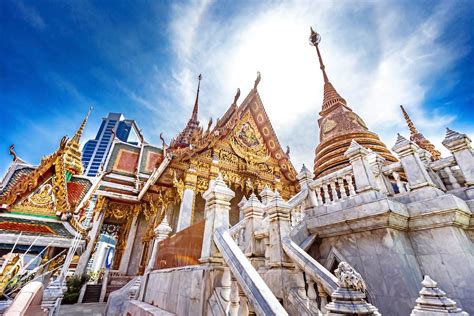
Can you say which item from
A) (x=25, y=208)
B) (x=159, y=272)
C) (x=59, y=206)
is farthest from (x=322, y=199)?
(x=25, y=208)

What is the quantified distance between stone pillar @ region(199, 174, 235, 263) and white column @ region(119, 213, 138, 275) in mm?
12142

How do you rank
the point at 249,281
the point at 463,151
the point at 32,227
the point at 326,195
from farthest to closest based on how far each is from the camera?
the point at 32,227 → the point at 326,195 → the point at 463,151 → the point at 249,281

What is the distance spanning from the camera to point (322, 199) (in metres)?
5.10

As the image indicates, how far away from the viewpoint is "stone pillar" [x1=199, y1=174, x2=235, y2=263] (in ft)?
10.3

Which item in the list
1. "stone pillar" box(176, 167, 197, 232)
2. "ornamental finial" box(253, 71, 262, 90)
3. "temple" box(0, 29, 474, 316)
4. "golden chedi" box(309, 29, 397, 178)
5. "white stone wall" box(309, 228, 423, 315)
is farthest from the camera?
"ornamental finial" box(253, 71, 262, 90)

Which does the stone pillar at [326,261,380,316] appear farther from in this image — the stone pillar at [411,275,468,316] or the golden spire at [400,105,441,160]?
the golden spire at [400,105,441,160]

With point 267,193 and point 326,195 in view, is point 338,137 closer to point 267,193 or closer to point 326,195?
point 326,195

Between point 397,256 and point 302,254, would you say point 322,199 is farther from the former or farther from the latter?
point 302,254

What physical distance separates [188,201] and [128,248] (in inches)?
304

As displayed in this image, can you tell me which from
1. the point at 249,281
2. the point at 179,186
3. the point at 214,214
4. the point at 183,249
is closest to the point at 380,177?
the point at 214,214

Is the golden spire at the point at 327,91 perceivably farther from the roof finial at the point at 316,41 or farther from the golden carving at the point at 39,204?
the golden carving at the point at 39,204

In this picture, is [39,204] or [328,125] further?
[328,125]

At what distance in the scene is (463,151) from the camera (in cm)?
380

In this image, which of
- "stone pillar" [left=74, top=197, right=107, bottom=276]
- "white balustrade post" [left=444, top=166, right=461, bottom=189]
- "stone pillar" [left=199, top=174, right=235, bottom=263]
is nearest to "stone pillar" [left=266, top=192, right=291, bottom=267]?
"stone pillar" [left=199, top=174, right=235, bottom=263]
